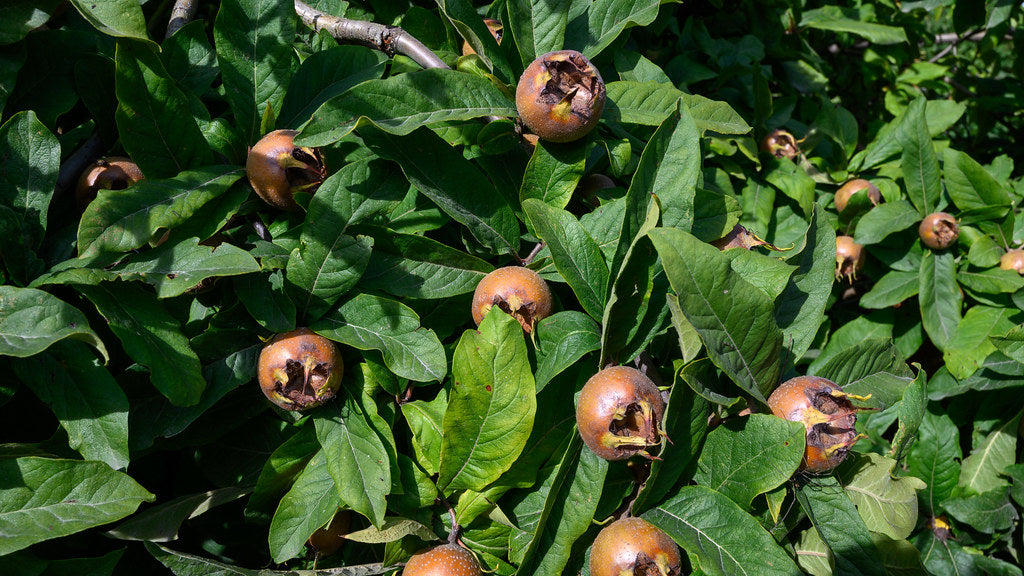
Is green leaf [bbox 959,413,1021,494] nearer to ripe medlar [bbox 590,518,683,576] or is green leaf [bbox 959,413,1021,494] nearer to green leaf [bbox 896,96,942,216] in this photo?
green leaf [bbox 896,96,942,216]

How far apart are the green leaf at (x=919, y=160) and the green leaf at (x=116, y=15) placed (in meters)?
2.54

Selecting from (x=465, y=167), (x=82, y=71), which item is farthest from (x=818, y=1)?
(x=82, y=71)

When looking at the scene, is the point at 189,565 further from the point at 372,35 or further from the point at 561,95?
the point at 372,35

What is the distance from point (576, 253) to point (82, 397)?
3.49 ft

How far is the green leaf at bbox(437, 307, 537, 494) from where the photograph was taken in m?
1.35

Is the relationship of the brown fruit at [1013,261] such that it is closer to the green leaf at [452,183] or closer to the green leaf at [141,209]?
the green leaf at [452,183]

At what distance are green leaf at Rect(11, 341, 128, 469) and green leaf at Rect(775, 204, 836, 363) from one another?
151cm

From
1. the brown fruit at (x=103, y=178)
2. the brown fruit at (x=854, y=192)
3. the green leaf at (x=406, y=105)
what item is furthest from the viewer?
the brown fruit at (x=854, y=192)

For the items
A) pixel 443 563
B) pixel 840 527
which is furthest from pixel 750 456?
pixel 443 563

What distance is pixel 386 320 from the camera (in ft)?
4.77

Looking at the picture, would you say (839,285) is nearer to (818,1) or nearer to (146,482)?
(818,1)

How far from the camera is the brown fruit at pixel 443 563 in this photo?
1379 mm

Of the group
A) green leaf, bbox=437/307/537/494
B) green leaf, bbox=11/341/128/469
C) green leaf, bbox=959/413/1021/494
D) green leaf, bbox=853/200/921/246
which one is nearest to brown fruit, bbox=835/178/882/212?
green leaf, bbox=853/200/921/246

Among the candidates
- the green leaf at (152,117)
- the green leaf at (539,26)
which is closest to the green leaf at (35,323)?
the green leaf at (152,117)
